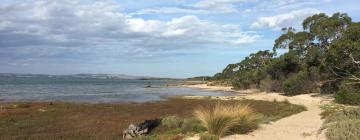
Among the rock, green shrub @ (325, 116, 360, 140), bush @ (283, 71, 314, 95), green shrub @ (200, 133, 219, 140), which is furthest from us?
bush @ (283, 71, 314, 95)

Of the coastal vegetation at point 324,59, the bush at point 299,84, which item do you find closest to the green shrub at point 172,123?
the coastal vegetation at point 324,59

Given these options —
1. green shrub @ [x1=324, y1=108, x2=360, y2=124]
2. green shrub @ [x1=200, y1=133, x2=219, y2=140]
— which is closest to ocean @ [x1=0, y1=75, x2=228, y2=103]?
green shrub @ [x1=324, y1=108, x2=360, y2=124]

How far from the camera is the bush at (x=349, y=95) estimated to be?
29.2 m

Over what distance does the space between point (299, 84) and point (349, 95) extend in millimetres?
17467

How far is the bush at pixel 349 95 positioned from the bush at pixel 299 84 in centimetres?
1297

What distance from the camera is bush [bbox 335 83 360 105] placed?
1149 inches

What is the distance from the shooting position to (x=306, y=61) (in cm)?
4641

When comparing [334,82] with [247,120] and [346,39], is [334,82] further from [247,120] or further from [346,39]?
[247,120]

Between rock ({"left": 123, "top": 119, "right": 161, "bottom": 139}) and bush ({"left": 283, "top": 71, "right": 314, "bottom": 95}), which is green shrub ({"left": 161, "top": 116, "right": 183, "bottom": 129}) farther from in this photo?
bush ({"left": 283, "top": 71, "right": 314, "bottom": 95})

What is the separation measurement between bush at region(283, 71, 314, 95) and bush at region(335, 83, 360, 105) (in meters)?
13.0

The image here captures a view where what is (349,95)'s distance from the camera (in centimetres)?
3016

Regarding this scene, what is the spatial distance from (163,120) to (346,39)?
22.0m

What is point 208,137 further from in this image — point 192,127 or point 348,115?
point 348,115

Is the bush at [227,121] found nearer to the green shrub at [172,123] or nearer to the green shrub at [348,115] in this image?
the green shrub at [172,123]
